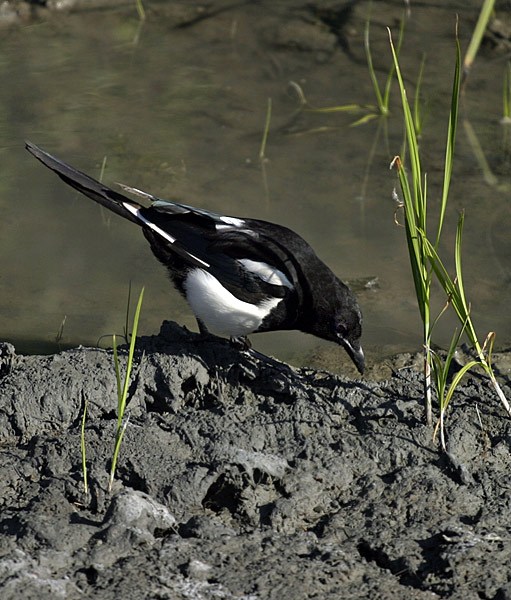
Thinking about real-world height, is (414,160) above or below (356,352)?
above

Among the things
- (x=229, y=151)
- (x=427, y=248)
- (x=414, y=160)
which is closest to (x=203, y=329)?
(x=427, y=248)

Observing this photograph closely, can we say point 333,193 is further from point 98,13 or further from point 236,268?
point 98,13

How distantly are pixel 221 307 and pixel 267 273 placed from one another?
0.23 m

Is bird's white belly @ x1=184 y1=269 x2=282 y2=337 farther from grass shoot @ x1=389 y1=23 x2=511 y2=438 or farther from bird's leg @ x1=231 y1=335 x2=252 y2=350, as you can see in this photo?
grass shoot @ x1=389 y1=23 x2=511 y2=438

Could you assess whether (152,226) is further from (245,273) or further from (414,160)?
(414,160)

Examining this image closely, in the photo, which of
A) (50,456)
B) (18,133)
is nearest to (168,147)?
(18,133)

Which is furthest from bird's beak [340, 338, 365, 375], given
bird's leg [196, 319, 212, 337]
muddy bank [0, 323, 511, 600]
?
bird's leg [196, 319, 212, 337]

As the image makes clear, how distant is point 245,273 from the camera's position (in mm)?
3998

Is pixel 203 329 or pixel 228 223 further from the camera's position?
pixel 203 329

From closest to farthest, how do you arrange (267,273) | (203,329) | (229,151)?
1. (267,273)
2. (203,329)
3. (229,151)

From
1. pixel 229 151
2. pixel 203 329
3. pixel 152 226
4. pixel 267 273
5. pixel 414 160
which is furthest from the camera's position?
pixel 229 151

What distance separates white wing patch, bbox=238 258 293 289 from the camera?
3.99 meters

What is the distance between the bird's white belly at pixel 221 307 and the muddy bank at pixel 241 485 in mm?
131

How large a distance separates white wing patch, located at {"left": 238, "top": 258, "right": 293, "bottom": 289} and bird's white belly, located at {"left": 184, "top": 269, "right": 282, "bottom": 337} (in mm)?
72
